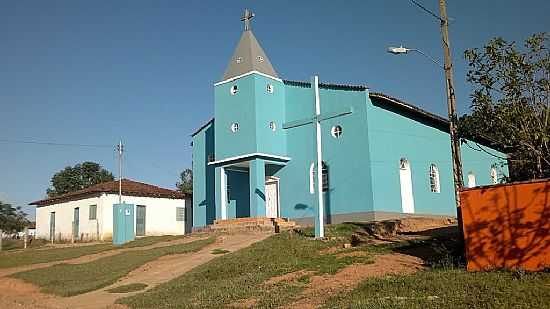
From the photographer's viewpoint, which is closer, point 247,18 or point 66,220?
point 247,18

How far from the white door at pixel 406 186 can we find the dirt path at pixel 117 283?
7848 millimetres

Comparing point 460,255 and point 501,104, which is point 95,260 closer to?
point 460,255

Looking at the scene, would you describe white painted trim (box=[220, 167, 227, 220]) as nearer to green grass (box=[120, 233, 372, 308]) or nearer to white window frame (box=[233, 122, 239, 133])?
white window frame (box=[233, 122, 239, 133])

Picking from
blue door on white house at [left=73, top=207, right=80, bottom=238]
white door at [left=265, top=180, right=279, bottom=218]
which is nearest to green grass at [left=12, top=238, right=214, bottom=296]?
white door at [left=265, top=180, right=279, bottom=218]

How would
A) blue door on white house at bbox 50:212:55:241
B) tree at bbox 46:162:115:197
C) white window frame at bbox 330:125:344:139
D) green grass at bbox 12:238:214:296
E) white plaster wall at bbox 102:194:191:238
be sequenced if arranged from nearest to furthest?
green grass at bbox 12:238:214:296 < white window frame at bbox 330:125:344:139 < white plaster wall at bbox 102:194:191:238 < blue door on white house at bbox 50:212:55:241 < tree at bbox 46:162:115:197

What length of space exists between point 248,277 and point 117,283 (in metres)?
4.43

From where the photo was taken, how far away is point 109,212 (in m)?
34.8

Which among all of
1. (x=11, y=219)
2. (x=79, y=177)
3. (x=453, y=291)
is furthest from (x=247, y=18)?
(x=79, y=177)

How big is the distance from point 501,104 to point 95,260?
51.4 feet

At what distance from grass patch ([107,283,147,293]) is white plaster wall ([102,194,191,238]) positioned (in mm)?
21024

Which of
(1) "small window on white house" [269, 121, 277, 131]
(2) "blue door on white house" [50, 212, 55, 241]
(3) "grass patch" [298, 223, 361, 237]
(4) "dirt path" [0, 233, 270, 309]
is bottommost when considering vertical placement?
(4) "dirt path" [0, 233, 270, 309]

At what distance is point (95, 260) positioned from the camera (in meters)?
20.4

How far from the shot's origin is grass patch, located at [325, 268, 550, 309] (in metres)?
7.84

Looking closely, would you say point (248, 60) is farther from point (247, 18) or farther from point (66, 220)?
point (66, 220)
